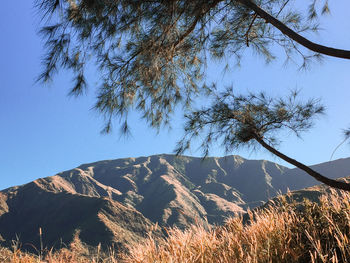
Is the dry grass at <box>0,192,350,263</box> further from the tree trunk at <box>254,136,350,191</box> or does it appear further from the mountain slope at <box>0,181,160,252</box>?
the mountain slope at <box>0,181,160,252</box>

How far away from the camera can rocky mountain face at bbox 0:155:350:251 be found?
58812 mm

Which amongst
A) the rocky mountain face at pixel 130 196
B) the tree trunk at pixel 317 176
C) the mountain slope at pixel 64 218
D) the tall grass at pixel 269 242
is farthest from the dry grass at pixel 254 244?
the mountain slope at pixel 64 218

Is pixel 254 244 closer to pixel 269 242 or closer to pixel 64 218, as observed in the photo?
pixel 269 242

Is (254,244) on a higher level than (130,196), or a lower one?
higher

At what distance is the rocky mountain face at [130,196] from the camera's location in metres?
58.8

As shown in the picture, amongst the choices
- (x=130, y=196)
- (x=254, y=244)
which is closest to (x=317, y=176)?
(x=254, y=244)

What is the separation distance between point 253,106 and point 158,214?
80920mm

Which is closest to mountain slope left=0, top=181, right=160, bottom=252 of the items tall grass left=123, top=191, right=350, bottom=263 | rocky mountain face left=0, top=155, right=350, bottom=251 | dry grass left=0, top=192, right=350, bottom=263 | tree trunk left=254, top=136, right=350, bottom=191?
rocky mountain face left=0, top=155, right=350, bottom=251

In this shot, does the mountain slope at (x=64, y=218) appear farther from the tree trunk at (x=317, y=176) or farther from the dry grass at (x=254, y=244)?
the dry grass at (x=254, y=244)

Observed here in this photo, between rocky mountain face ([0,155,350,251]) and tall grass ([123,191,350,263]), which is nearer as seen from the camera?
tall grass ([123,191,350,263])

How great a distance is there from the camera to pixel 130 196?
9938cm

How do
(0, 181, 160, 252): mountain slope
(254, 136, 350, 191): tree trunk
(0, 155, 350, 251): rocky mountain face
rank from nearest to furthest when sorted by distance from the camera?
(254, 136, 350, 191): tree trunk < (0, 181, 160, 252): mountain slope < (0, 155, 350, 251): rocky mountain face

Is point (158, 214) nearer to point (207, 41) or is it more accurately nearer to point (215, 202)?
point (215, 202)

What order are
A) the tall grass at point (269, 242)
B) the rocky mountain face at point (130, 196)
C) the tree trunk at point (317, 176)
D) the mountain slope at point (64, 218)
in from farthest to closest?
the rocky mountain face at point (130, 196) → the mountain slope at point (64, 218) → the tree trunk at point (317, 176) → the tall grass at point (269, 242)
